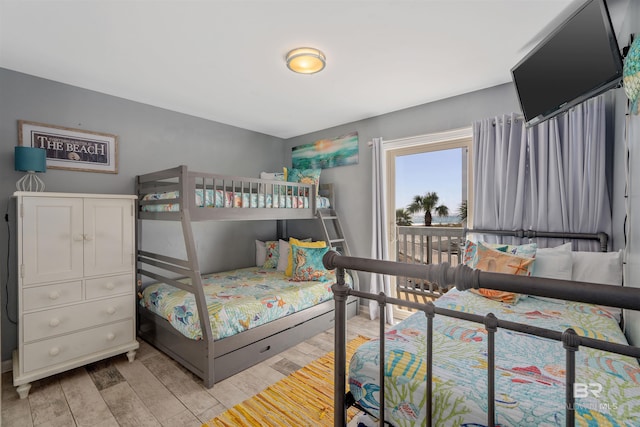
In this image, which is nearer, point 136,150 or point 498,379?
point 498,379

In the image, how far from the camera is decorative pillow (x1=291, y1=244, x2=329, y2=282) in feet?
10.6

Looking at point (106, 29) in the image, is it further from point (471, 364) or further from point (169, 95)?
point (471, 364)

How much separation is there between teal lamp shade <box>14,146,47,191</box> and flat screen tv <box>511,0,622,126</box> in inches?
138

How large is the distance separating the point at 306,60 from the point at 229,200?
1.41m

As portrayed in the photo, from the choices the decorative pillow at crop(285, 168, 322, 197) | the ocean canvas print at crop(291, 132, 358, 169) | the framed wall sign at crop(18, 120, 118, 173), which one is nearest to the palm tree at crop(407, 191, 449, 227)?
the ocean canvas print at crop(291, 132, 358, 169)

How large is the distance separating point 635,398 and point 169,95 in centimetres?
362

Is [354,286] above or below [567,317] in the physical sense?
below

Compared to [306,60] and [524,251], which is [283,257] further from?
[524,251]

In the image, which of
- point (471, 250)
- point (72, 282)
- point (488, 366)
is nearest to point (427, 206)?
point (471, 250)

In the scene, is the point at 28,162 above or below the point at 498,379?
above

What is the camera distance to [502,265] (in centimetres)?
202

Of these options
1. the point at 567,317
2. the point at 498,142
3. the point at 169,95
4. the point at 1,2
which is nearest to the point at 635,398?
the point at 567,317

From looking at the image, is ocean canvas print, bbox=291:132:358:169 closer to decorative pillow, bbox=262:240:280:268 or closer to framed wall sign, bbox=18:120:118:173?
decorative pillow, bbox=262:240:280:268

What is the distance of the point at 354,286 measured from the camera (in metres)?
3.59
